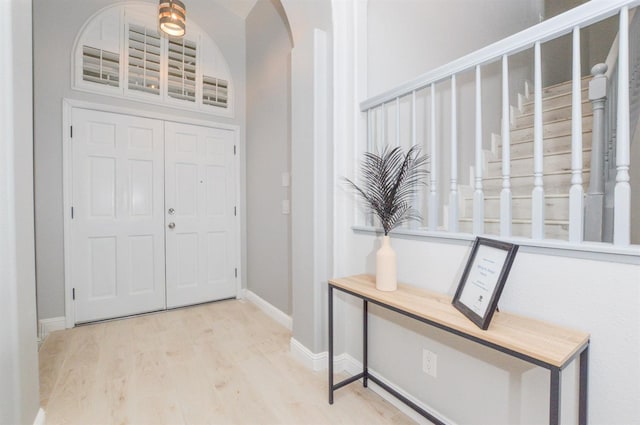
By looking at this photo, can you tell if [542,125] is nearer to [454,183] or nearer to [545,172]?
[454,183]

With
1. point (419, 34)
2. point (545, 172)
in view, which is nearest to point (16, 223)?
point (419, 34)

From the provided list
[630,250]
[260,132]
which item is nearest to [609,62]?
[630,250]

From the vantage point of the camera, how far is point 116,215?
9.24ft

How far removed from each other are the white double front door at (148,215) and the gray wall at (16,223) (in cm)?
150

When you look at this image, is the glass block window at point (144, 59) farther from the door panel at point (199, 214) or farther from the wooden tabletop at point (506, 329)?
the wooden tabletop at point (506, 329)

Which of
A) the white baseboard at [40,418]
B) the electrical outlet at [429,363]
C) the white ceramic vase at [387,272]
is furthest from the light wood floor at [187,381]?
the white ceramic vase at [387,272]

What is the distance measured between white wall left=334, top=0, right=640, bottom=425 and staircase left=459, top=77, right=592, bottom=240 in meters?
0.91

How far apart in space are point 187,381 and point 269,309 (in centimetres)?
116

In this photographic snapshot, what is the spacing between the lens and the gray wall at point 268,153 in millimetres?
2729

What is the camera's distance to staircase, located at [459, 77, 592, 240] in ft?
6.34

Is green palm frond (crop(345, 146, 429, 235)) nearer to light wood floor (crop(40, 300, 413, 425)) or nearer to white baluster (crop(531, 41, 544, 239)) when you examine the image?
white baluster (crop(531, 41, 544, 239))

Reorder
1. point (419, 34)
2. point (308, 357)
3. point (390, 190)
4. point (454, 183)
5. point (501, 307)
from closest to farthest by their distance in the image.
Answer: point (501, 307) → point (454, 183) → point (390, 190) → point (308, 357) → point (419, 34)

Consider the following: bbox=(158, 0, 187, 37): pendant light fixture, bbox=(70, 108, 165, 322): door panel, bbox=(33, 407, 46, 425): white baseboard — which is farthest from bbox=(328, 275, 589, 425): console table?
bbox=(70, 108, 165, 322): door panel

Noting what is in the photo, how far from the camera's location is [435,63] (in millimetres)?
2488
